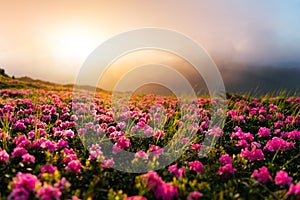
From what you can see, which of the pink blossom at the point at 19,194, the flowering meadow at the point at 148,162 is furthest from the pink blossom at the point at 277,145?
the pink blossom at the point at 19,194

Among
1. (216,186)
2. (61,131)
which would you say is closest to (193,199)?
(216,186)

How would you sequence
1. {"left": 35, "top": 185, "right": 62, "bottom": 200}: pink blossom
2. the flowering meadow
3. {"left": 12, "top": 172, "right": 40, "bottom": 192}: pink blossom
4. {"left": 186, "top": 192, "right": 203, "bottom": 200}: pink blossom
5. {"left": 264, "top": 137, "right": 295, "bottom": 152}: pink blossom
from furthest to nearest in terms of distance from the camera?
{"left": 264, "top": 137, "right": 295, "bottom": 152}: pink blossom → the flowering meadow → {"left": 186, "top": 192, "right": 203, "bottom": 200}: pink blossom → {"left": 12, "top": 172, "right": 40, "bottom": 192}: pink blossom → {"left": 35, "top": 185, "right": 62, "bottom": 200}: pink blossom

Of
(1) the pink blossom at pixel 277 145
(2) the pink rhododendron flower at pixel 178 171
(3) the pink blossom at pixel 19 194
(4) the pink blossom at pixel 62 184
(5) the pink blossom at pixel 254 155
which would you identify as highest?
(1) the pink blossom at pixel 277 145

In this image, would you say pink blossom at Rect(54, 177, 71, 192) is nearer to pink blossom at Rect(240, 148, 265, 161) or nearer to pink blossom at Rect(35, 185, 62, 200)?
pink blossom at Rect(35, 185, 62, 200)

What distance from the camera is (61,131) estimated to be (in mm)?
8625

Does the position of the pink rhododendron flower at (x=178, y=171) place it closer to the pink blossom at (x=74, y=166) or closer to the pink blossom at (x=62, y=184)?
the pink blossom at (x=74, y=166)

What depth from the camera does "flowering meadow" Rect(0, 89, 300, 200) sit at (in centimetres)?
532

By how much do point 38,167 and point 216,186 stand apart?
3.05 metres

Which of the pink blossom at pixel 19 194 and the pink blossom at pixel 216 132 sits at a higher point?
the pink blossom at pixel 216 132

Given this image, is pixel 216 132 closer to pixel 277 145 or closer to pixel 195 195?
pixel 277 145

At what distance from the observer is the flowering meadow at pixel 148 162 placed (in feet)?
17.4

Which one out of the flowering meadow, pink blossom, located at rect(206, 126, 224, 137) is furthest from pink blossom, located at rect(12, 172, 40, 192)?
pink blossom, located at rect(206, 126, 224, 137)

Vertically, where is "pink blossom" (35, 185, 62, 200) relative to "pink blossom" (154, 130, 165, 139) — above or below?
below

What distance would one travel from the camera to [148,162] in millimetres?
6605
